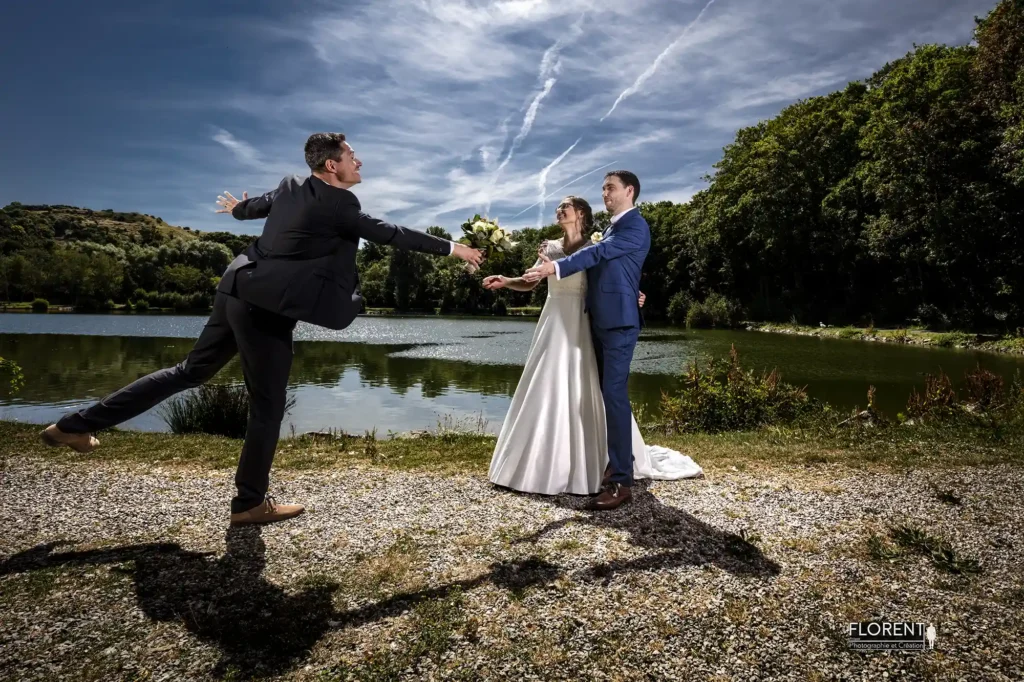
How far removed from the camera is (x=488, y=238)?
5.80 meters

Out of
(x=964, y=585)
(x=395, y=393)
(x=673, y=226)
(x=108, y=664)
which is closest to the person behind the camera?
(x=108, y=664)

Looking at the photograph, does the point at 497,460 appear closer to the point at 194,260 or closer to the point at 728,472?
the point at 728,472

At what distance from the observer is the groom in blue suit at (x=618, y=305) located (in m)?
5.26

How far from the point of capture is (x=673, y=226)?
74.2 metres

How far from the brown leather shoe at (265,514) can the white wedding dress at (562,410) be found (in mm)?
1927

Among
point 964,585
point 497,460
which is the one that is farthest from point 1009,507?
point 497,460

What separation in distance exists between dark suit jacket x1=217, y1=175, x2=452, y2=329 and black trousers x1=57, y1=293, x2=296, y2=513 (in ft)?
0.67

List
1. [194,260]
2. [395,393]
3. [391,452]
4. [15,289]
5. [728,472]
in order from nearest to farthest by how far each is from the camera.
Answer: [728,472] → [391,452] → [395,393] → [15,289] → [194,260]

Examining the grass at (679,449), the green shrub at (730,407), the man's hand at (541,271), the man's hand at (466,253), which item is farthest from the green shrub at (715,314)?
the man's hand at (466,253)

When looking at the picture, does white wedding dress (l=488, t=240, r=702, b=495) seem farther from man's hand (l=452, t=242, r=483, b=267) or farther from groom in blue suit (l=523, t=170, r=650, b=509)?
man's hand (l=452, t=242, r=483, b=267)

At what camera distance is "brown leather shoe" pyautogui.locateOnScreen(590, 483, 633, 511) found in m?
5.13

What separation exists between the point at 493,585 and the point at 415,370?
781 inches

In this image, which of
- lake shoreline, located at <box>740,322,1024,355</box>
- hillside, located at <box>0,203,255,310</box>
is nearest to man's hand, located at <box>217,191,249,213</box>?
lake shoreline, located at <box>740,322,1024,355</box>

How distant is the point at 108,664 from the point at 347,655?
1078 mm
